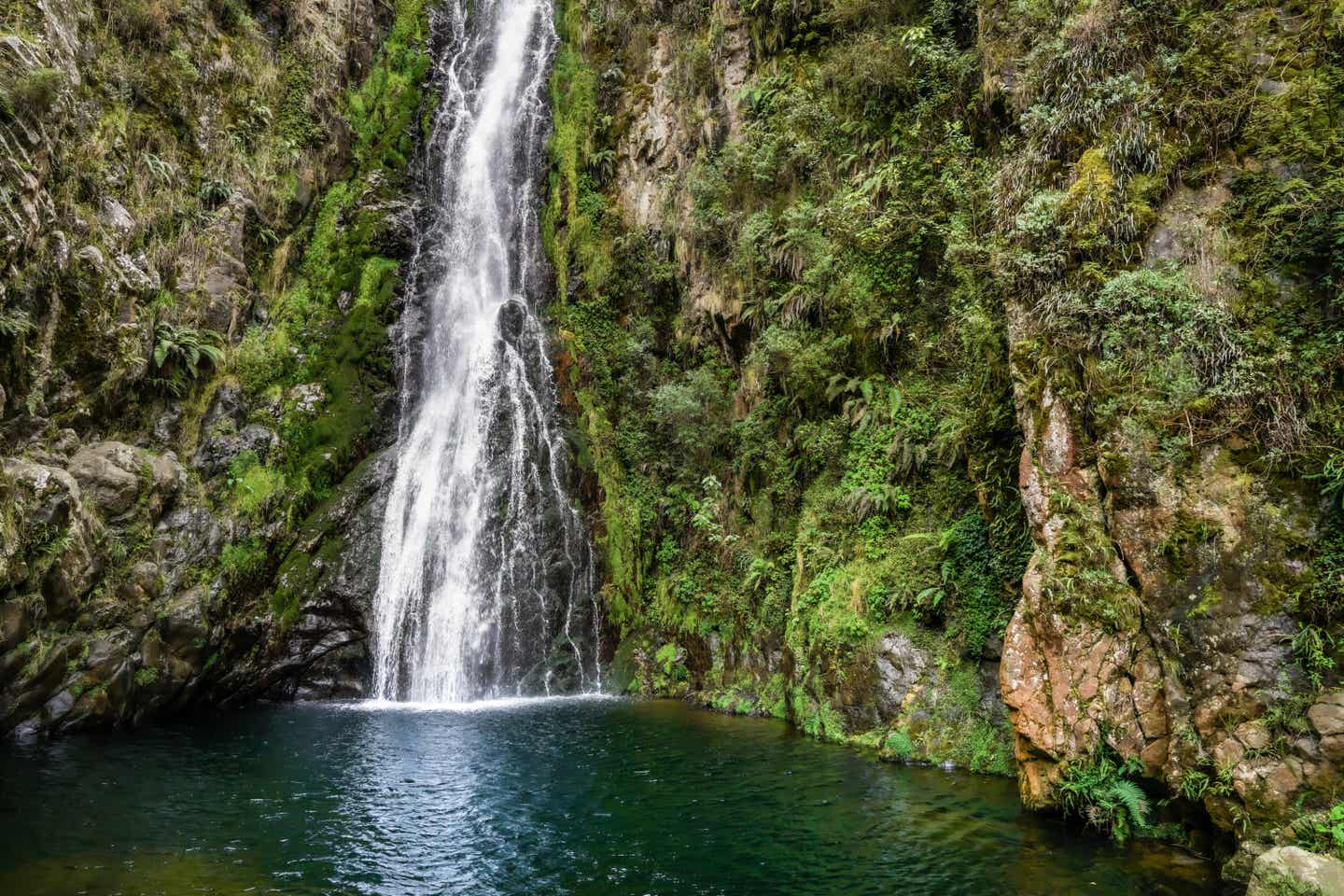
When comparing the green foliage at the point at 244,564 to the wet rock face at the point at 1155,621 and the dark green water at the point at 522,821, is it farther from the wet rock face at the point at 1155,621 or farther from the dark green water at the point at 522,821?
the wet rock face at the point at 1155,621

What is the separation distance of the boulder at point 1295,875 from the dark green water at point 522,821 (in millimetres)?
986

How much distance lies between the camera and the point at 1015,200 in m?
9.95

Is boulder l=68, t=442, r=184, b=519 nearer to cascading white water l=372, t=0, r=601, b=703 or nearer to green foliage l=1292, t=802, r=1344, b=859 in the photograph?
cascading white water l=372, t=0, r=601, b=703

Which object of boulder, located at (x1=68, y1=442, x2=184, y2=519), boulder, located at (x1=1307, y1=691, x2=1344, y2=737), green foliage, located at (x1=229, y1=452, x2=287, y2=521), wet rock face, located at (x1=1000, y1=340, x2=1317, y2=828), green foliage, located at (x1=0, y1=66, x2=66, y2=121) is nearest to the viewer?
boulder, located at (x1=1307, y1=691, x2=1344, y2=737)

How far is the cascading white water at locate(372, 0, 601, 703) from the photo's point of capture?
16.0 m

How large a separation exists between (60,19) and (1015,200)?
17.4 m

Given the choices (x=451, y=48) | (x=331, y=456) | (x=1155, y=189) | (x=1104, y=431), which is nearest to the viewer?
(x=1104, y=431)

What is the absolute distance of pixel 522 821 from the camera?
8031mm

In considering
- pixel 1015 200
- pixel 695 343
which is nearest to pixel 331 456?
pixel 695 343

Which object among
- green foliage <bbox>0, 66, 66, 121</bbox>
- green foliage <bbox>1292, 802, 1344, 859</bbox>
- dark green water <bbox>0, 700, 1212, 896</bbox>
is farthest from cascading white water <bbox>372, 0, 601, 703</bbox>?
green foliage <bbox>1292, 802, 1344, 859</bbox>

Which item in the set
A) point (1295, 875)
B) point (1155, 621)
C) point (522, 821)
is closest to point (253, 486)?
point (522, 821)

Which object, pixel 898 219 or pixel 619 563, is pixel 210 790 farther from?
pixel 898 219

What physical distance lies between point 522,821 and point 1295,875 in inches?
263

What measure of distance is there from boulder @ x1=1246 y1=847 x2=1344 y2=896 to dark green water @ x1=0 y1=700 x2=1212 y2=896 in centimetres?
99
